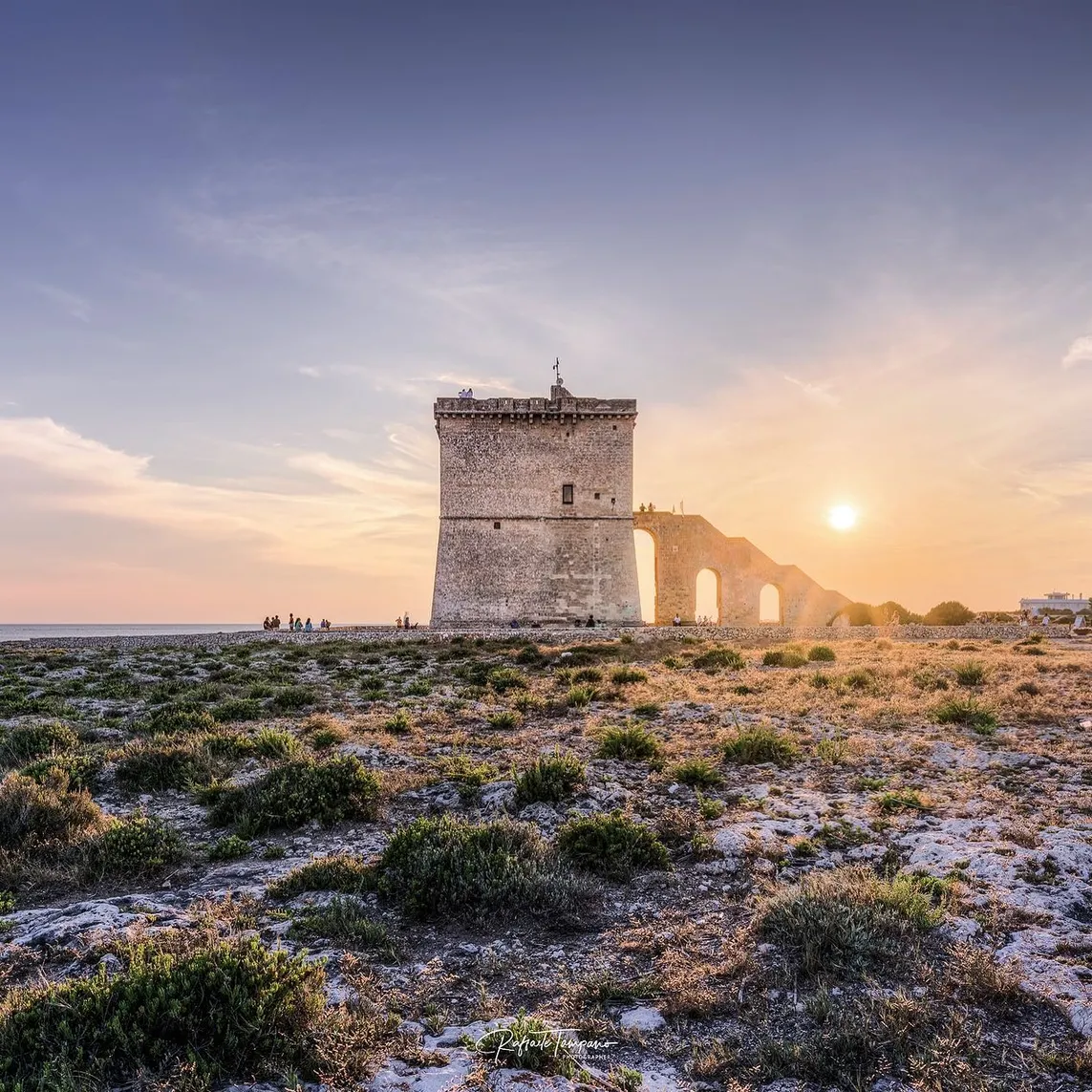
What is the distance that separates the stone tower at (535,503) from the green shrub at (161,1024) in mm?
34376

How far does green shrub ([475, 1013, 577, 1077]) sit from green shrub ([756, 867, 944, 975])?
5.47ft

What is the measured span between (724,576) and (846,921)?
144 ft

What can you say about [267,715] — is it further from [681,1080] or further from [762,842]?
[681,1080]

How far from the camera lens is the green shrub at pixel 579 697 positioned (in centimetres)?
1364

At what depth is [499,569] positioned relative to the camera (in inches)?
1508

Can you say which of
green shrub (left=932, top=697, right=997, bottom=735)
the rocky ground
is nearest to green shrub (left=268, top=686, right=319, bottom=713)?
the rocky ground

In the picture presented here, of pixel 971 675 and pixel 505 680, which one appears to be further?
pixel 505 680

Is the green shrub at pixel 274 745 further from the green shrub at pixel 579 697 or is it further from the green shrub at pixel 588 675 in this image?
the green shrub at pixel 588 675

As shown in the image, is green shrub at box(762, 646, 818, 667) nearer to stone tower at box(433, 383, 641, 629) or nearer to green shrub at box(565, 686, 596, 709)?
green shrub at box(565, 686, 596, 709)

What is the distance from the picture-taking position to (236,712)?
12.9m

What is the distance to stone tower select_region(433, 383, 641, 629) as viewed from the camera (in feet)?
126

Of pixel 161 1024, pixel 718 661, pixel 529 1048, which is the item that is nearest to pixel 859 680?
pixel 718 661

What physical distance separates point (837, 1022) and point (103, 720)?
1283 cm

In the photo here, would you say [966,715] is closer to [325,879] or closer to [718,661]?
[718,661]
